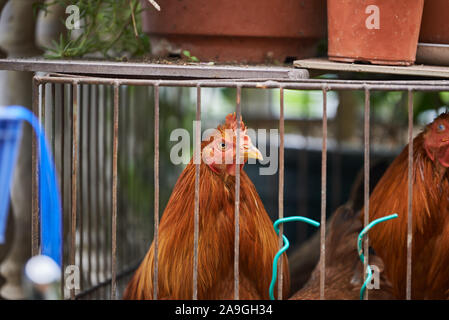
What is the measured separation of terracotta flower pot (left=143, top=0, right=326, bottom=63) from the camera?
1385 millimetres

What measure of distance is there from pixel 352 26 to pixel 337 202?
1387 millimetres

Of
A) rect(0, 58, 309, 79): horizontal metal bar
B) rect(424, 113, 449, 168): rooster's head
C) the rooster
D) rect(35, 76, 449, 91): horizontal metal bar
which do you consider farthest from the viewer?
the rooster

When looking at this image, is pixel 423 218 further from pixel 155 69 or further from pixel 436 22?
pixel 155 69

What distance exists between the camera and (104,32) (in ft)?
5.01

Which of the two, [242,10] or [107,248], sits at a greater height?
[242,10]

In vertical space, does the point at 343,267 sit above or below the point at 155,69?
below

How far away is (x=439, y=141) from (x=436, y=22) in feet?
0.91

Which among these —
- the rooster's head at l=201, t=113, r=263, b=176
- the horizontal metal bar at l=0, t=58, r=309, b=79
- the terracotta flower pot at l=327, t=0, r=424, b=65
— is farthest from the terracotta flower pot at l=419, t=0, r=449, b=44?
the rooster's head at l=201, t=113, r=263, b=176

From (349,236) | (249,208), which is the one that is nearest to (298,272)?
(349,236)

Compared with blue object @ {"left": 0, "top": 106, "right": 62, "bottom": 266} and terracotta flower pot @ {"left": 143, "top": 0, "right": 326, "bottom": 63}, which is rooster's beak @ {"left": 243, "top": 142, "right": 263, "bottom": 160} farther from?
blue object @ {"left": 0, "top": 106, "right": 62, "bottom": 266}

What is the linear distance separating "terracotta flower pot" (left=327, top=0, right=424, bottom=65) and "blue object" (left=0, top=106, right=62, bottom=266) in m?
0.70

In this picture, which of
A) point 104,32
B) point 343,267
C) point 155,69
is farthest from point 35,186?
point 343,267

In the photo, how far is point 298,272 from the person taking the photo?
202 centimetres

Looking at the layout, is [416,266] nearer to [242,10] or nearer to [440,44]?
[440,44]
